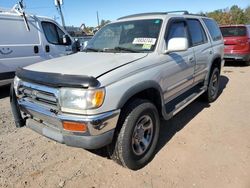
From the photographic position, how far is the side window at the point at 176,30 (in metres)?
3.94

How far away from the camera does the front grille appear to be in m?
2.79

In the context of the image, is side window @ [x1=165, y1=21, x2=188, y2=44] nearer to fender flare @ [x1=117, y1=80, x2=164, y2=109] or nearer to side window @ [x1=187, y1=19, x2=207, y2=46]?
side window @ [x1=187, y1=19, x2=207, y2=46]

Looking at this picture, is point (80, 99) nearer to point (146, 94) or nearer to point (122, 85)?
point (122, 85)

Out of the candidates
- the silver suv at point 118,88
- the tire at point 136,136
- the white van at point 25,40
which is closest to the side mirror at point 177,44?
the silver suv at point 118,88

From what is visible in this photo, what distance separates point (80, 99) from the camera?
8.53 feet

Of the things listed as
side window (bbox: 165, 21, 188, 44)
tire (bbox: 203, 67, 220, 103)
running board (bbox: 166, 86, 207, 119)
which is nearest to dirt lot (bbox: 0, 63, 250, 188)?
running board (bbox: 166, 86, 207, 119)

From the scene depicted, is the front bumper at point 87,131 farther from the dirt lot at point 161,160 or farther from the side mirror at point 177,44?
the side mirror at point 177,44

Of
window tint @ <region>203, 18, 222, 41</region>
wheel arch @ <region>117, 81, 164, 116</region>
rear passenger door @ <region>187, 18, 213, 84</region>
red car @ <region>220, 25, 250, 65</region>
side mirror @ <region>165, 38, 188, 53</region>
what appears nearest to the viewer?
wheel arch @ <region>117, 81, 164, 116</region>

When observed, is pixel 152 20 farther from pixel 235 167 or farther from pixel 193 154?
pixel 235 167

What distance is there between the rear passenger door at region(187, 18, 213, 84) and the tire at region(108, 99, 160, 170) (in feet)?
5.91

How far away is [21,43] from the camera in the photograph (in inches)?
272

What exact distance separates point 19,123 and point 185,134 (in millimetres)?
2559

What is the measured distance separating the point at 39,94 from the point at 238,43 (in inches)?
347

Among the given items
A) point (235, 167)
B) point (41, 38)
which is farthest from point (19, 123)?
point (41, 38)
